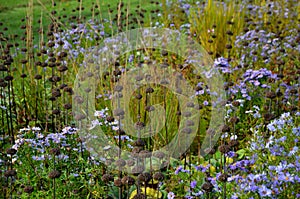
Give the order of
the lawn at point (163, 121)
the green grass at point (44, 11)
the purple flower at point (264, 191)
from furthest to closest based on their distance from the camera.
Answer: the green grass at point (44, 11) → the lawn at point (163, 121) → the purple flower at point (264, 191)

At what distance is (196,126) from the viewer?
365 cm

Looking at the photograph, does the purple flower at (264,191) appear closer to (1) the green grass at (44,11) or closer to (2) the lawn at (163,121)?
(2) the lawn at (163,121)

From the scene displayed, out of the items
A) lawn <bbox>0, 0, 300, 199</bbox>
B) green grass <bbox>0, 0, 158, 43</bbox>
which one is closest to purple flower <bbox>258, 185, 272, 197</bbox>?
lawn <bbox>0, 0, 300, 199</bbox>

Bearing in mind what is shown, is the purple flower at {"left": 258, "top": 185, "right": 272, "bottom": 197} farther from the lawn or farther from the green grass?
the green grass

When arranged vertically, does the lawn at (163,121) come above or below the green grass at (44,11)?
below

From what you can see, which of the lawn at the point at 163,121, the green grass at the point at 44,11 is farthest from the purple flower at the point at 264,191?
the green grass at the point at 44,11

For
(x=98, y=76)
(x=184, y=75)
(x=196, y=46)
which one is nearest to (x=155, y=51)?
(x=196, y=46)

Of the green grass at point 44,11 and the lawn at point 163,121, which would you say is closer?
the lawn at point 163,121

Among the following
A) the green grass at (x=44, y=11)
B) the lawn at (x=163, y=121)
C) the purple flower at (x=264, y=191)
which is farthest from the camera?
the green grass at (x=44, y=11)

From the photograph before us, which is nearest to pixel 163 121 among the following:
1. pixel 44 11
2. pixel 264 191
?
pixel 264 191

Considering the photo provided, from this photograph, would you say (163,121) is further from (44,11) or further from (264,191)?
(44,11)

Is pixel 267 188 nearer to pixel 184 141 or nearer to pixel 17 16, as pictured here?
pixel 184 141

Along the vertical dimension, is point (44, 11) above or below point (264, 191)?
above

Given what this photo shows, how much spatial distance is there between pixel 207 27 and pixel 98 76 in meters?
1.97
